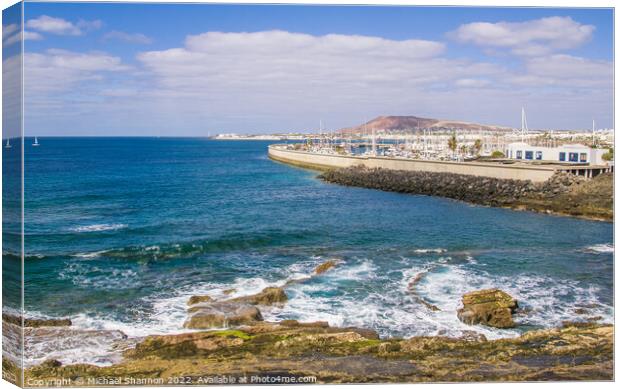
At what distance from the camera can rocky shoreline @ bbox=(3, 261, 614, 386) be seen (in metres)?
6.84

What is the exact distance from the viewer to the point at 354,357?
292 inches

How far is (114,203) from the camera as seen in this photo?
2127 cm

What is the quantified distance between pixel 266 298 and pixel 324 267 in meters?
2.39

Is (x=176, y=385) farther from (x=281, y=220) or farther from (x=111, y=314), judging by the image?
(x=281, y=220)

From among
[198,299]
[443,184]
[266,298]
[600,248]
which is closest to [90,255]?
[198,299]

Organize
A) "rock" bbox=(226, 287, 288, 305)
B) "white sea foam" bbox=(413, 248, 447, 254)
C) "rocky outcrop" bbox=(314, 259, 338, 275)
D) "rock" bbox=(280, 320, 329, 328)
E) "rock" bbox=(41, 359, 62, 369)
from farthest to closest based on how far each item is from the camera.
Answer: "white sea foam" bbox=(413, 248, 447, 254)
"rocky outcrop" bbox=(314, 259, 338, 275)
"rock" bbox=(226, 287, 288, 305)
"rock" bbox=(280, 320, 329, 328)
"rock" bbox=(41, 359, 62, 369)

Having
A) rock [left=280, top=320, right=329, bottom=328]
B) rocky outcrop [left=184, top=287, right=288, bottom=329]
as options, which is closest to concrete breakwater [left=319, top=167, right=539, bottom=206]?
rocky outcrop [left=184, top=287, right=288, bottom=329]

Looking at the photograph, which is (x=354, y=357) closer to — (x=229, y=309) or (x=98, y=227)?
(x=229, y=309)

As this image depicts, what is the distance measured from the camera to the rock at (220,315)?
871 cm

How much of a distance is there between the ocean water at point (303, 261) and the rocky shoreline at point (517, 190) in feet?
4.28

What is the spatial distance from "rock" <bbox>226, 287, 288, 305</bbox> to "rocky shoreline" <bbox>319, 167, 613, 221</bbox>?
13159 mm

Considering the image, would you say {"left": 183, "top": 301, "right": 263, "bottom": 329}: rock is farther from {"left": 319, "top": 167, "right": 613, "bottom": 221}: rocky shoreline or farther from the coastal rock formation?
{"left": 319, "top": 167, "right": 613, "bottom": 221}: rocky shoreline

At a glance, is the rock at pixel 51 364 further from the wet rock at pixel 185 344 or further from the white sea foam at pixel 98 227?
the white sea foam at pixel 98 227

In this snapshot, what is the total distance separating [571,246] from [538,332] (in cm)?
698
